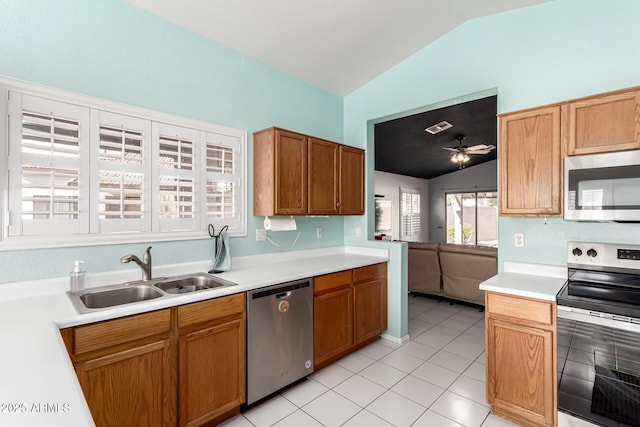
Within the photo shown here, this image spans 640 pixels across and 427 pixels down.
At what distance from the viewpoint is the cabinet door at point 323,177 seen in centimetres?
293

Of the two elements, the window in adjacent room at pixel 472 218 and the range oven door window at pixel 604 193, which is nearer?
the range oven door window at pixel 604 193

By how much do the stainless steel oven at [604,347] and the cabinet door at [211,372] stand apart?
1986mm

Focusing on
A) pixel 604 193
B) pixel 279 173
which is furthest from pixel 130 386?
pixel 604 193

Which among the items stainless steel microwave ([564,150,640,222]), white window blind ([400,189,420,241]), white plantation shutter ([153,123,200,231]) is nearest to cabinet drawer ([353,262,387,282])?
white plantation shutter ([153,123,200,231])

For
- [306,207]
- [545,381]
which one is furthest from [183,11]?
[545,381]

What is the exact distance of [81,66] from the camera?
1925 millimetres

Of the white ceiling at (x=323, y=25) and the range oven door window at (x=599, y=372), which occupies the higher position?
the white ceiling at (x=323, y=25)

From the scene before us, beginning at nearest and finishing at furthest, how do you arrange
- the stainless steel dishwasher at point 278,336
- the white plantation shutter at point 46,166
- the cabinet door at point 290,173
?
1. the white plantation shutter at point 46,166
2. the stainless steel dishwasher at point 278,336
3. the cabinet door at point 290,173

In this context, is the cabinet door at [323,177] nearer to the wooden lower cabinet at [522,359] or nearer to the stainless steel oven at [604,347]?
the wooden lower cabinet at [522,359]

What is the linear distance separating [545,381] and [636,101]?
177 centimetres

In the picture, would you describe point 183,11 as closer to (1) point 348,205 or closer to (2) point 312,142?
(2) point 312,142

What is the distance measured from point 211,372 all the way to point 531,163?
2590 mm

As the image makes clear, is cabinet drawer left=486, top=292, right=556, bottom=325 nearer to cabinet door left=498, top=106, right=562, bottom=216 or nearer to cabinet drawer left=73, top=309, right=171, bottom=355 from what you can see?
cabinet door left=498, top=106, right=562, bottom=216

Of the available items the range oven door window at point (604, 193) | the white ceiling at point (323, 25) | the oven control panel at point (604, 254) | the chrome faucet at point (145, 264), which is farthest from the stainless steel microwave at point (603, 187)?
the chrome faucet at point (145, 264)
